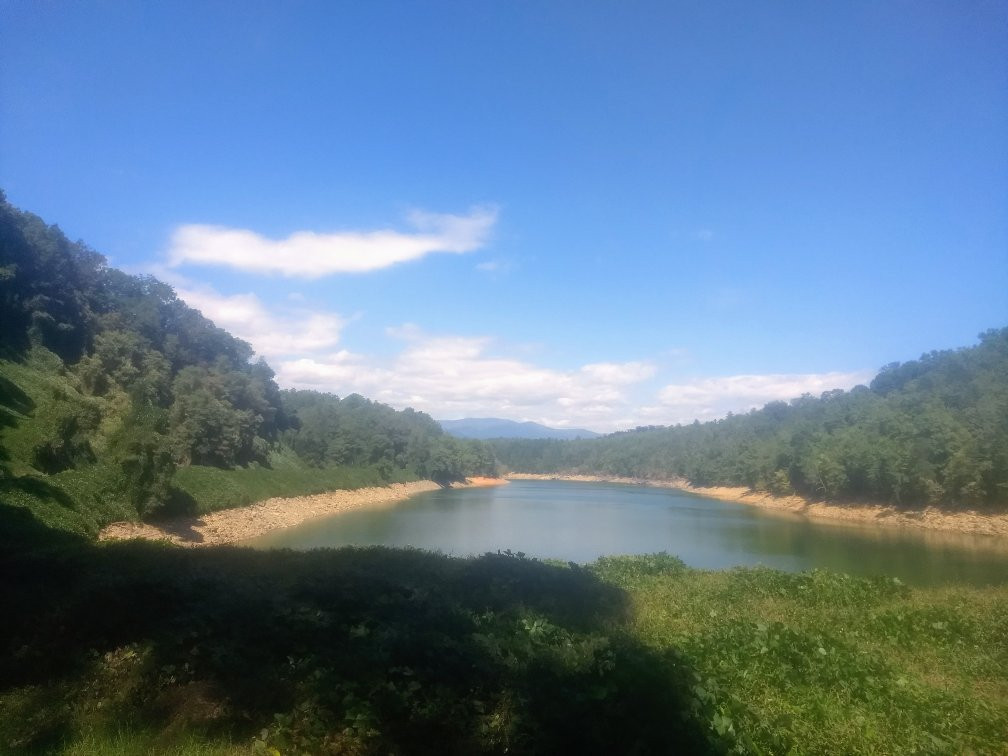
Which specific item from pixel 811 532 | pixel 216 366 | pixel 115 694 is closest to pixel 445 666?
pixel 115 694

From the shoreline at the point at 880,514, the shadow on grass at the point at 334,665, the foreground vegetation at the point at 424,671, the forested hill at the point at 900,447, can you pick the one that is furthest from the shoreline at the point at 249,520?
the forested hill at the point at 900,447

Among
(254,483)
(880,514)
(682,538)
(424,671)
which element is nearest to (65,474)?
(254,483)

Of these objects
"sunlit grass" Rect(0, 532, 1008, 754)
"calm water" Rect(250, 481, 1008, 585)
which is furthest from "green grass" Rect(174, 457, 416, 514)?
"sunlit grass" Rect(0, 532, 1008, 754)

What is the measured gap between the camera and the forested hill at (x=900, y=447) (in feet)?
128

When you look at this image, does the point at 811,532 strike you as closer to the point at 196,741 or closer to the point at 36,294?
the point at 196,741

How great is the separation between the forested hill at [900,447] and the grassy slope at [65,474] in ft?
135

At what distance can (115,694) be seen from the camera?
5004 mm

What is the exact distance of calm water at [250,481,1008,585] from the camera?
1014 inches

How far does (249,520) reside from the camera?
34.2m

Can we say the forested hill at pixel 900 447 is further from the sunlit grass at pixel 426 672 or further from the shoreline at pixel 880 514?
the sunlit grass at pixel 426 672

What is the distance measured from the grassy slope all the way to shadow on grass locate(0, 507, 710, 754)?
14.7 m

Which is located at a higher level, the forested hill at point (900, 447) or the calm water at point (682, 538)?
the forested hill at point (900, 447)

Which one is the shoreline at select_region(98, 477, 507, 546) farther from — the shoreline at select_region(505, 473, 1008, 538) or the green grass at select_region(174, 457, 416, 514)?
the shoreline at select_region(505, 473, 1008, 538)

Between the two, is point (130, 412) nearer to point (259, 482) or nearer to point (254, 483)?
point (254, 483)
